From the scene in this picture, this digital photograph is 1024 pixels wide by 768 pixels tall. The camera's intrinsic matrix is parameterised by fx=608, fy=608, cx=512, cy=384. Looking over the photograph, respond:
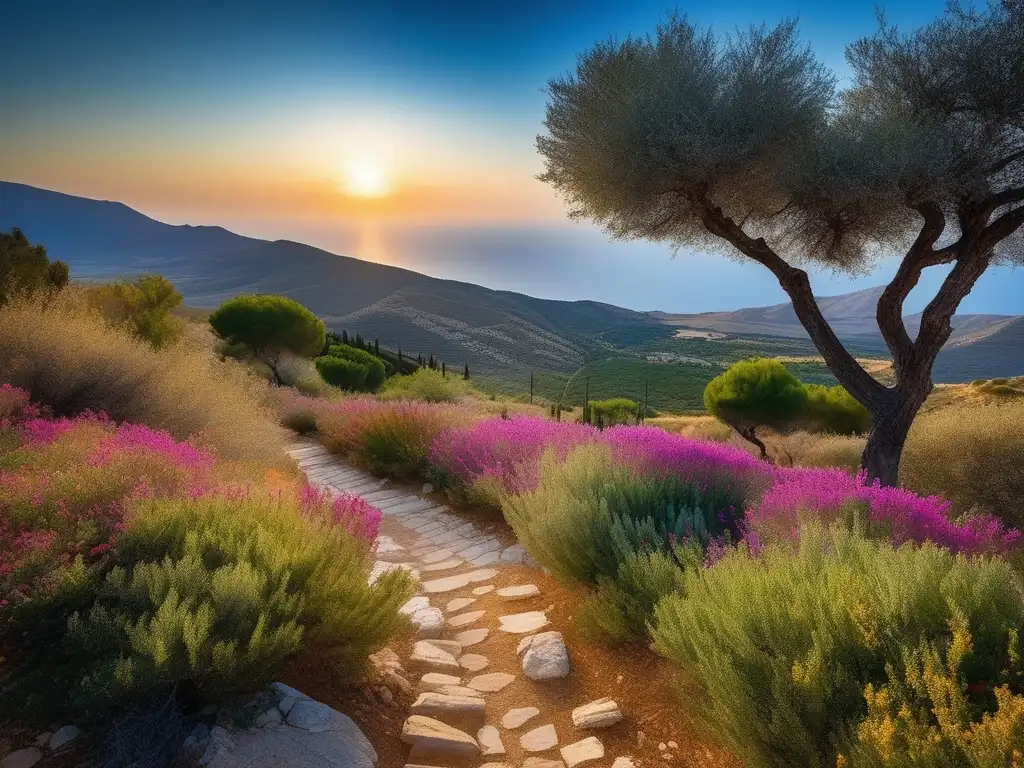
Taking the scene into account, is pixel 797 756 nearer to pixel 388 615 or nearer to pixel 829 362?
pixel 388 615

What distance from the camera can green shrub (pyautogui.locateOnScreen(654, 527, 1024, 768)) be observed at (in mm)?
2158

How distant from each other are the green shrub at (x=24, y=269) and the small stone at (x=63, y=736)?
7157 mm

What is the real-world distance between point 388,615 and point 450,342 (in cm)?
5274

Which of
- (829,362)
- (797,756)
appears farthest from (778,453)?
(797,756)

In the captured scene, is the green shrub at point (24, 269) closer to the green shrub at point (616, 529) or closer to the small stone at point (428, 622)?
the small stone at point (428, 622)

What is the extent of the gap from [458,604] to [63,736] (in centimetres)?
284

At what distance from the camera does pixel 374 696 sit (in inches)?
128

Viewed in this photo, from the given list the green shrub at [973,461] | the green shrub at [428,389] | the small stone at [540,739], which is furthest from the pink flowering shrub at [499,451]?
the green shrub at [428,389]

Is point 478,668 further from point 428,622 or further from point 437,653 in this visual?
point 428,622

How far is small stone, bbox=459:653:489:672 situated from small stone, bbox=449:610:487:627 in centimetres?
47

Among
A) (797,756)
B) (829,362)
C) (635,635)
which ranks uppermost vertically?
(829,362)

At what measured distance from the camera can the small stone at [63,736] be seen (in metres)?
2.42

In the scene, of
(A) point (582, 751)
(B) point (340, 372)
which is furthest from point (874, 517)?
(B) point (340, 372)

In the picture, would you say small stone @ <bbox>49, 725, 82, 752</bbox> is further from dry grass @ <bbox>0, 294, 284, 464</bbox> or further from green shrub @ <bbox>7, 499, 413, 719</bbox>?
dry grass @ <bbox>0, 294, 284, 464</bbox>
